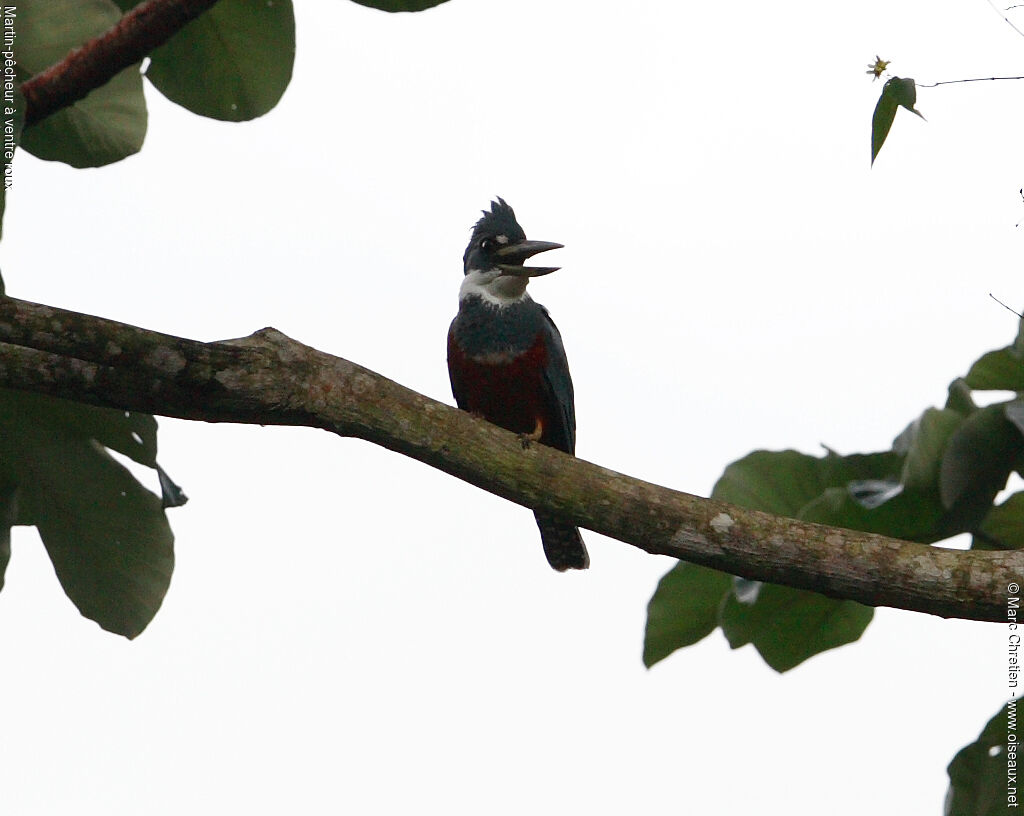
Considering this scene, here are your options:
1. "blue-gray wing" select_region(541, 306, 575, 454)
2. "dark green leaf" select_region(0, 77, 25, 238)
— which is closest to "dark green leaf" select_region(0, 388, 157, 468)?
"dark green leaf" select_region(0, 77, 25, 238)

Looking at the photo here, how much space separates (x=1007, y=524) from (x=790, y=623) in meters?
0.81

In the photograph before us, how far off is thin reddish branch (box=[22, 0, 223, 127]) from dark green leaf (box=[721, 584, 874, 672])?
2.49 m

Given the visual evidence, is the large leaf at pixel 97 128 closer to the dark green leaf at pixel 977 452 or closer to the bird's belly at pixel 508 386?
the bird's belly at pixel 508 386

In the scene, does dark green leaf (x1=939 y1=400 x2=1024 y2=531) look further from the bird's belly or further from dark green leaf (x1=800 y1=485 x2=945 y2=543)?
the bird's belly

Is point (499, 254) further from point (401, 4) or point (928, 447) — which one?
point (928, 447)

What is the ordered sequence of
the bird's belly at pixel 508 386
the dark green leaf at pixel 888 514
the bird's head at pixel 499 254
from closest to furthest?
the dark green leaf at pixel 888 514
the bird's belly at pixel 508 386
the bird's head at pixel 499 254

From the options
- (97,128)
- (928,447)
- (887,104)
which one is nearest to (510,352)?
(928,447)

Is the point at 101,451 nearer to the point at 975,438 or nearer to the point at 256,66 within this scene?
the point at 256,66

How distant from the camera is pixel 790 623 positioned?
3941 mm

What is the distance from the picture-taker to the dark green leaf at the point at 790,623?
3.88 m

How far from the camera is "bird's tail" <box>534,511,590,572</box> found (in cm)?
520

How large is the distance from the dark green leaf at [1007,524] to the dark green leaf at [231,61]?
2.73 m

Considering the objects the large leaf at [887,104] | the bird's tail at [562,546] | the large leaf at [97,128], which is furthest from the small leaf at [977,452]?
the large leaf at [97,128]

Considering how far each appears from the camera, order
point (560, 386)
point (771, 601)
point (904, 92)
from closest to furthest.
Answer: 1. point (904, 92)
2. point (771, 601)
3. point (560, 386)
